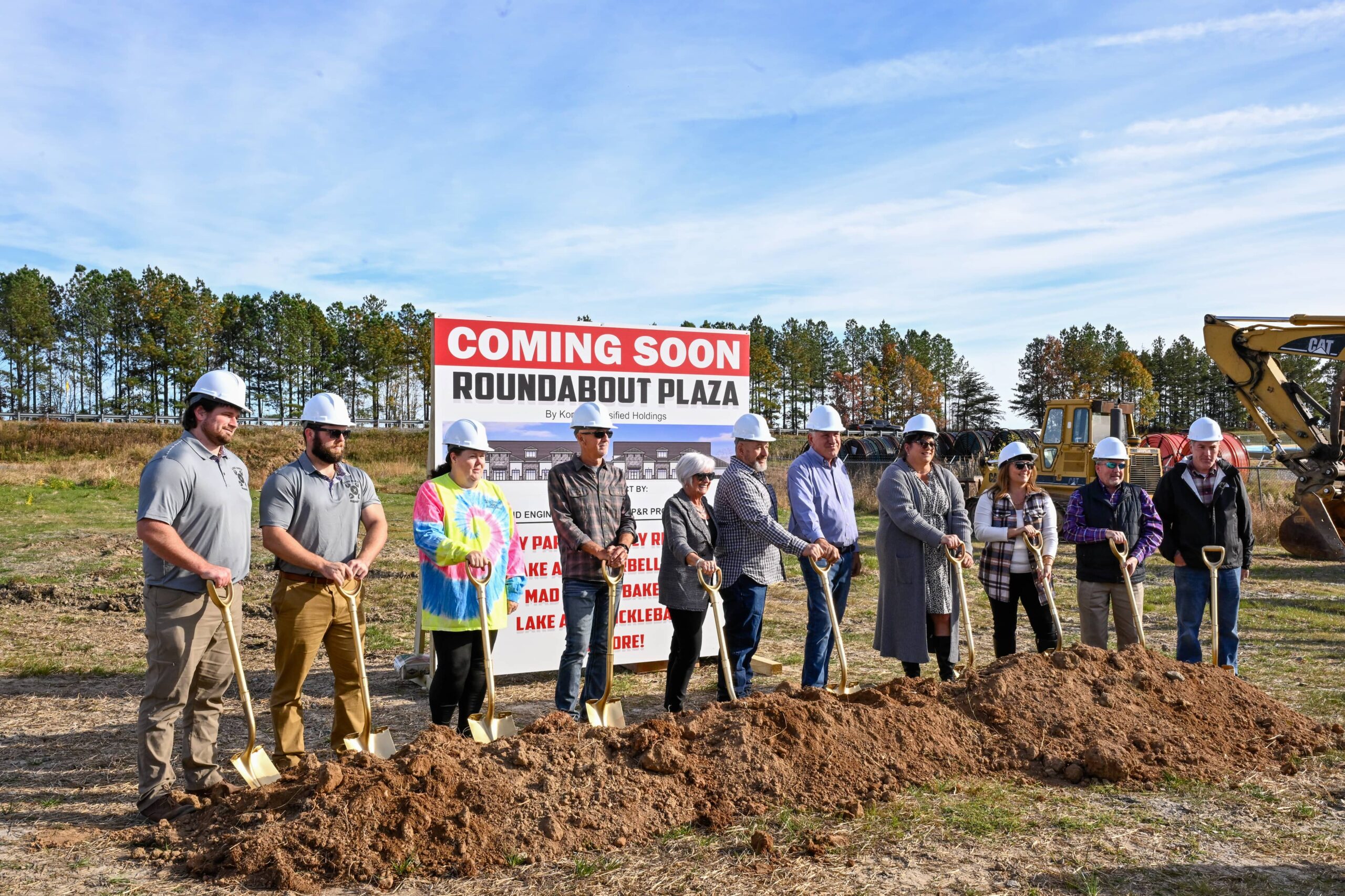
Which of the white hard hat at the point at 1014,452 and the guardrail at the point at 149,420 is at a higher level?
the guardrail at the point at 149,420

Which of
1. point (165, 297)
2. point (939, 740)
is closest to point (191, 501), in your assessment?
point (939, 740)

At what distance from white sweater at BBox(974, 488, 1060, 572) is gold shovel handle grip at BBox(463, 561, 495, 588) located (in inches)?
124

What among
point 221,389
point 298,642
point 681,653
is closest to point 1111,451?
A: point 681,653

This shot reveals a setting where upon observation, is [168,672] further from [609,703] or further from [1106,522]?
[1106,522]

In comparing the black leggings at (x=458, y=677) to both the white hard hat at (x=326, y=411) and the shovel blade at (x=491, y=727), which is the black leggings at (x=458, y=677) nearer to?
the shovel blade at (x=491, y=727)

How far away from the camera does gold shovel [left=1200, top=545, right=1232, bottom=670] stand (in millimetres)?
6492

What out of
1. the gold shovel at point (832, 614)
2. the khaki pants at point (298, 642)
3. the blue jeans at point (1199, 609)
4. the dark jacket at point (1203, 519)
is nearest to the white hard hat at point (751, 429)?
the gold shovel at point (832, 614)

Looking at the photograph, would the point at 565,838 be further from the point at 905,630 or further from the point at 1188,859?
the point at 905,630

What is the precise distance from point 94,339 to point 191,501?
6907 cm

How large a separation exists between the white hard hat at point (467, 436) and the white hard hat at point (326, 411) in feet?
1.99

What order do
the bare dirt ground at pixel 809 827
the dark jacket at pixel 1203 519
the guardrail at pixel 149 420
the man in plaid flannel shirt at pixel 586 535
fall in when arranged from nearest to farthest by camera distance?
1. the bare dirt ground at pixel 809 827
2. the man in plaid flannel shirt at pixel 586 535
3. the dark jacket at pixel 1203 519
4. the guardrail at pixel 149 420

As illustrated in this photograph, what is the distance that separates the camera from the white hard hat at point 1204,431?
6801 mm

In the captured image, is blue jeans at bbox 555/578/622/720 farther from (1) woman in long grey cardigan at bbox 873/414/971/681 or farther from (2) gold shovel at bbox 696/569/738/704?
(1) woman in long grey cardigan at bbox 873/414/971/681

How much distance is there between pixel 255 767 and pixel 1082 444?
637 inches
